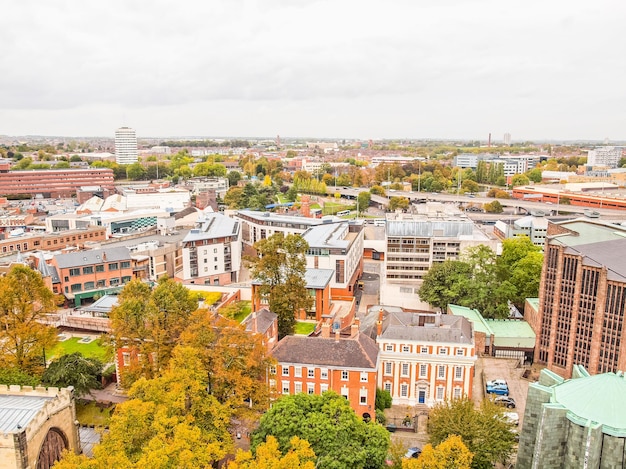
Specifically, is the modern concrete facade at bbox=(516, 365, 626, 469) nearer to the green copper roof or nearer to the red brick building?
the green copper roof

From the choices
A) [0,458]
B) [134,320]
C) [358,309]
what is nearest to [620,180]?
[358,309]

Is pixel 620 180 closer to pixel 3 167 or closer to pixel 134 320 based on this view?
pixel 134 320

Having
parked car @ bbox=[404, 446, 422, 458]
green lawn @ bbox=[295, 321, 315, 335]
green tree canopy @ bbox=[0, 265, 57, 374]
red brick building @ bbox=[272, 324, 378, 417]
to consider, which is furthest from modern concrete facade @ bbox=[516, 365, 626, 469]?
green tree canopy @ bbox=[0, 265, 57, 374]

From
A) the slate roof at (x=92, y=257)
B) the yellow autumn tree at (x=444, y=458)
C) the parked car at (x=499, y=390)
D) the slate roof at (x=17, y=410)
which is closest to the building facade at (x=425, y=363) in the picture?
the parked car at (x=499, y=390)

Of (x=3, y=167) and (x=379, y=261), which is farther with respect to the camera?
(x=3, y=167)

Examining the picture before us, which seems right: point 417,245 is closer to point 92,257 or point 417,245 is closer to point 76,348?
point 76,348

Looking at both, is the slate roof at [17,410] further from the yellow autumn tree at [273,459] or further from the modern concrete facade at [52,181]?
A: the modern concrete facade at [52,181]

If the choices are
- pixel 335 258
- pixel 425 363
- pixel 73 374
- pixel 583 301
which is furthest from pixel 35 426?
pixel 335 258
